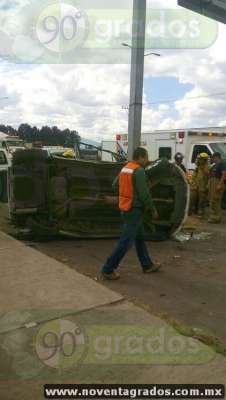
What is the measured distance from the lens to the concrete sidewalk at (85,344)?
368cm

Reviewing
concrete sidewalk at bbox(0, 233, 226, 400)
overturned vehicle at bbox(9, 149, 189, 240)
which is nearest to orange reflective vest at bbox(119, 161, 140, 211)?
concrete sidewalk at bbox(0, 233, 226, 400)

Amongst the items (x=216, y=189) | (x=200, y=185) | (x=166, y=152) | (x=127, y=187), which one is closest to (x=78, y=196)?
(x=127, y=187)

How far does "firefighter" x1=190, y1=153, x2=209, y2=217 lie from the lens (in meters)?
12.9

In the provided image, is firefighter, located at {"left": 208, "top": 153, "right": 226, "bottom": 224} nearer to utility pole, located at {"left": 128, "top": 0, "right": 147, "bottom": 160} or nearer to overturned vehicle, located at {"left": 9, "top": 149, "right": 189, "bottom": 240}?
utility pole, located at {"left": 128, "top": 0, "right": 147, "bottom": 160}

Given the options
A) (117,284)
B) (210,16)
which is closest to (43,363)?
(117,284)

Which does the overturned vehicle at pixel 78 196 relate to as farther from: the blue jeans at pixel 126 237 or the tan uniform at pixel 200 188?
the tan uniform at pixel 200 188

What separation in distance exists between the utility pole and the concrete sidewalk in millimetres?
6010

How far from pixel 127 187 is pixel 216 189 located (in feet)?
20.4

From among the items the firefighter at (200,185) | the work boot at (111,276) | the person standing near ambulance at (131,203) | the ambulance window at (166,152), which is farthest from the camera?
the ambulance window at (166,152)

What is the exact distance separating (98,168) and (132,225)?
3.12 metres

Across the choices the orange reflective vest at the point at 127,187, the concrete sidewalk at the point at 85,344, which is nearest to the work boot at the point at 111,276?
the concrete sidewalk at the point at 85,344

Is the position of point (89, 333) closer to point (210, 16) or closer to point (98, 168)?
point (98, 168)

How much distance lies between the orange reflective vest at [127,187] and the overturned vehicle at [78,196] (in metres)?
2.77

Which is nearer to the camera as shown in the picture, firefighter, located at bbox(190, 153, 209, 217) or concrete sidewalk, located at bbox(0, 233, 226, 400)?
concrete sidewalk, located at bbox(0, 233, 226, 400)
